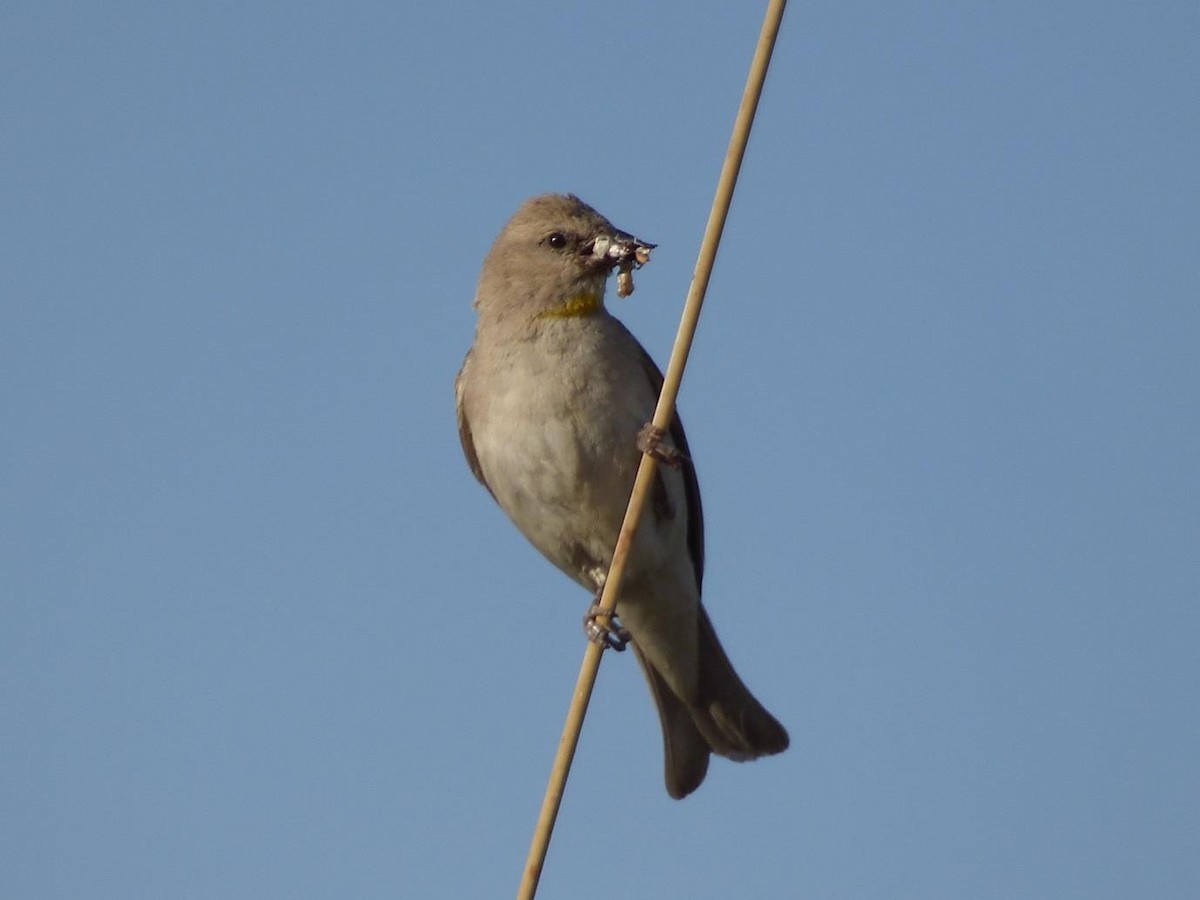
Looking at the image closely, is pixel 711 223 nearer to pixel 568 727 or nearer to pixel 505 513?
pixel 568 727

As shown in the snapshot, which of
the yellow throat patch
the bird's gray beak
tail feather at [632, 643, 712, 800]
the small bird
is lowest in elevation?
tail feather at [632, 643, 712, 800]

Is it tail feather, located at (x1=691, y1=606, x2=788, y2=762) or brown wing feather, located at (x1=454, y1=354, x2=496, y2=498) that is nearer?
brown wing feather, located at (x1=454, y1=354, x2=496, y2=498)

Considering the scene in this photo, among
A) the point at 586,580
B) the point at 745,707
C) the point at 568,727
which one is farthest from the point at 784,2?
the point at 745,707

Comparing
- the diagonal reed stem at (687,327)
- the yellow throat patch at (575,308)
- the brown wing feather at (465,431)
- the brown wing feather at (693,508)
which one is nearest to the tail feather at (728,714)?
the brown wing feather at (693,508)

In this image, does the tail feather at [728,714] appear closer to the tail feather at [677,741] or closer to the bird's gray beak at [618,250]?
the tail feather at [677,741]

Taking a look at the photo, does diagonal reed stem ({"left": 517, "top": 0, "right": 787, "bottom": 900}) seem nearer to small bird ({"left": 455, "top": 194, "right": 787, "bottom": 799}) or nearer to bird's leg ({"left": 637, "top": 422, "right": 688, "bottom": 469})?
bird's leg ({"left": 637, "top": 422, "right": 688, "bottom": 469})

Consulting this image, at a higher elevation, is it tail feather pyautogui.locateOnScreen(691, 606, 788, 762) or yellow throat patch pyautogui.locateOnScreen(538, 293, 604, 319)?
yellow throat patch pyautogui.locateOnScreen(538, 293, 604, 319)

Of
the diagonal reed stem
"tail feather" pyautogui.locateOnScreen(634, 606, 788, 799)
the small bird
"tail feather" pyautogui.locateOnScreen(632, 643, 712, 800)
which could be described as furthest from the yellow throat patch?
the diagonal reed stem

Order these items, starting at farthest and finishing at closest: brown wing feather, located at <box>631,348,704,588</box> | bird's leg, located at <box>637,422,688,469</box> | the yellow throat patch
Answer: brown wing feather, located at <box>631,348,704,588</box> → the yellow throat patch → bird's leg, located at <box>637,422,688,469</box>

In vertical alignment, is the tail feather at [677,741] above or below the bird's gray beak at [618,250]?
below
